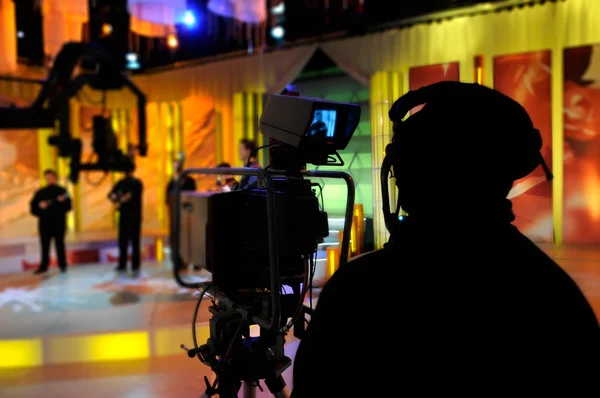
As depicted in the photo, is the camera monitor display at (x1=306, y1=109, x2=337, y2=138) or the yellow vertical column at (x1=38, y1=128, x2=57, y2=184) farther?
the yellow vertical column at (x1=38, y1=128, x2=57, y2=184)

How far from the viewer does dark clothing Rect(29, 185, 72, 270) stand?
579cm

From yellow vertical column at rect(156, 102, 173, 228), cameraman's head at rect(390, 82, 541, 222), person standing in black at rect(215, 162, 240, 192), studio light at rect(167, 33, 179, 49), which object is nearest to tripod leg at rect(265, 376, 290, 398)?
person standing in black at rect(215, 162, 240, 192)

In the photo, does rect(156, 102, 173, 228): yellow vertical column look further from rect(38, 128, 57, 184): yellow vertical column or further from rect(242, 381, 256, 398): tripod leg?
rect(242, 381, 256, 398): tripod leg

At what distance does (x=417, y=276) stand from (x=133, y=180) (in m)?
5.47

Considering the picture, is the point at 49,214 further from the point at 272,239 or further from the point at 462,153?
the point at 462,153

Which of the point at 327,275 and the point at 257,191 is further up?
the point at 257,191

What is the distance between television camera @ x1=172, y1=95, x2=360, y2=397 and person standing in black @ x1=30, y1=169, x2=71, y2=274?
4.86 metres

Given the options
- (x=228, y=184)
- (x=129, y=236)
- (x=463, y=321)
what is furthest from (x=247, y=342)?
(x=129, y=236)

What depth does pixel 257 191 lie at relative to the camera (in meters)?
1.37

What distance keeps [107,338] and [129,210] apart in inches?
102

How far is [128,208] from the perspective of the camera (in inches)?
225

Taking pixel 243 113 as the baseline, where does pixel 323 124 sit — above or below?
below

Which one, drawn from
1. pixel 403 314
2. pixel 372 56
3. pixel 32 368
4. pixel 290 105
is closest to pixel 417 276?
pixel 403 314

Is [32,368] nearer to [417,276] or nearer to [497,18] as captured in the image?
[417,276]
